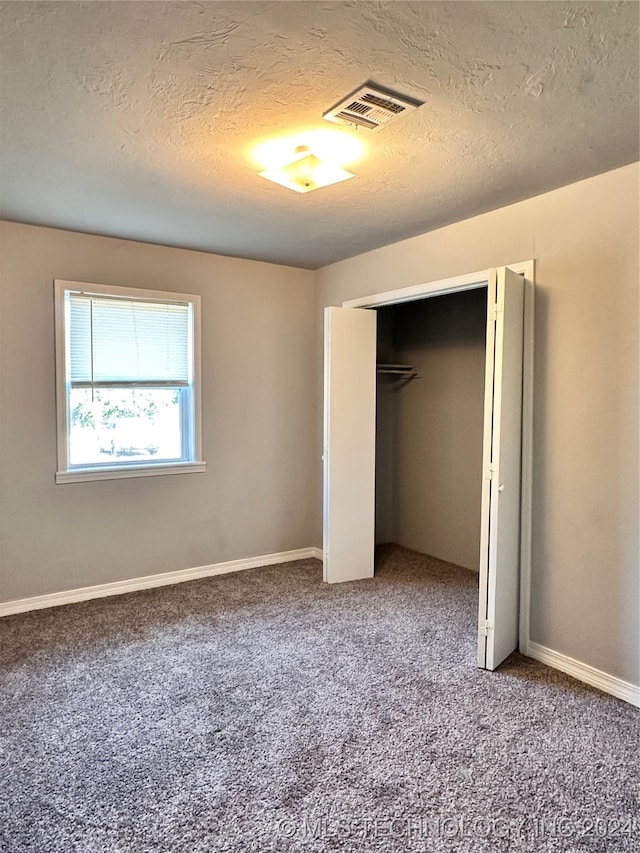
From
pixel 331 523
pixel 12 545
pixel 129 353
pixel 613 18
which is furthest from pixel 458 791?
pixel 129 353

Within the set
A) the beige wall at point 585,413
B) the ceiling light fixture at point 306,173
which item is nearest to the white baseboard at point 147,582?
the beige wall at point 585,413

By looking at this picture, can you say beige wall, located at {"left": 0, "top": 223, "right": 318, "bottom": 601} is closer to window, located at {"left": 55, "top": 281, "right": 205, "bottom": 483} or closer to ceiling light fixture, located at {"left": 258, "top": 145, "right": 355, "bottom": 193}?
window, located at {"left": 55, "top": 281, "right": 205, "bottom": 483}

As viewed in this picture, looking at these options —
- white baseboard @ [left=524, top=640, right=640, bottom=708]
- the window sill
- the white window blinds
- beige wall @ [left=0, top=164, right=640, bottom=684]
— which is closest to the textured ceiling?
beige wall @ [left=0, top=164, right=640, bottom=684]

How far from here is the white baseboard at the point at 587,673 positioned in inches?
101

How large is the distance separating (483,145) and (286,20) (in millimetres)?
1141

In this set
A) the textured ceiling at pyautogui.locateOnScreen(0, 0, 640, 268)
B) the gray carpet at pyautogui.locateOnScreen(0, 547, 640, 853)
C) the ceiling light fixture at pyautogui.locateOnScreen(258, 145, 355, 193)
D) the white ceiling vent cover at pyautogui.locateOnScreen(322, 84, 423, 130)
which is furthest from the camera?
the ceiling light fixture at pyautogui.locateOnScreen(258, 145, 355, 193)

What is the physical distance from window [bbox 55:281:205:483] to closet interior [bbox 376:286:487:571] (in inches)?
71.8

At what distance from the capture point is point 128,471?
3.95 metres

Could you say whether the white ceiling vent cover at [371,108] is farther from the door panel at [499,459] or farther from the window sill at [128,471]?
the window sill at [128,471]

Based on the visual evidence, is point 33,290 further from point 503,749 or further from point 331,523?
point 503,749

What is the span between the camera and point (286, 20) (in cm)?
154

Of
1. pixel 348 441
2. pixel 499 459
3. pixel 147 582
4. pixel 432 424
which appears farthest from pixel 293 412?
pixel 499 459

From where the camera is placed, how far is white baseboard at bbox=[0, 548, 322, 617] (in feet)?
11.8

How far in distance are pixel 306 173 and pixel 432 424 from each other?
2909mm
